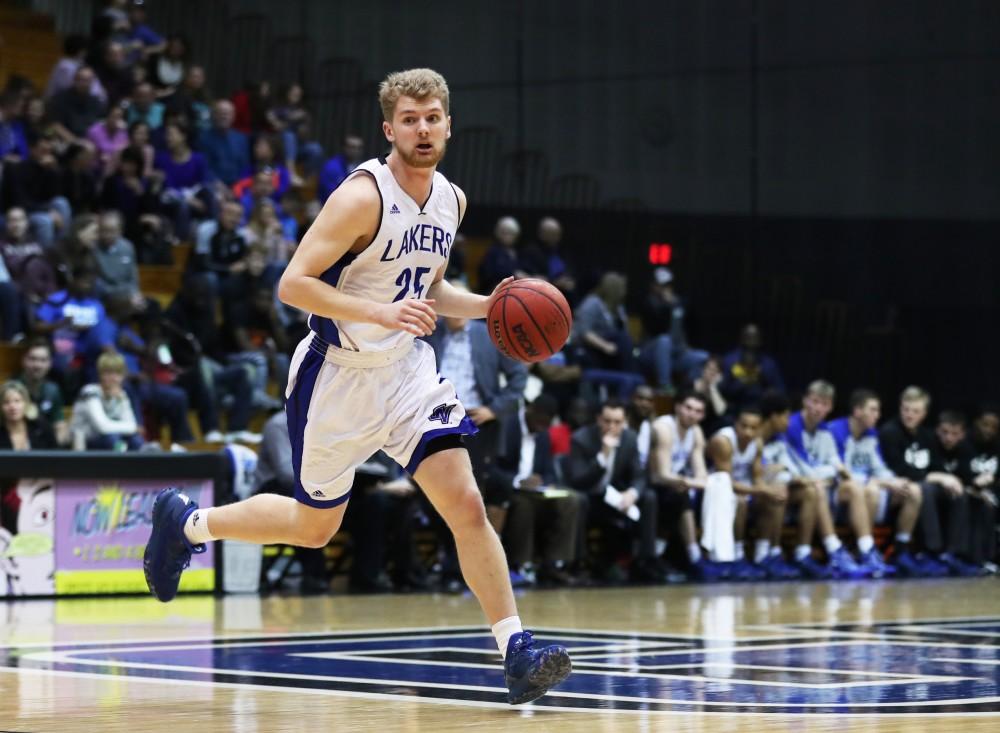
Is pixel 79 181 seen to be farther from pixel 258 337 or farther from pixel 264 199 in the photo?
pixel 258 337

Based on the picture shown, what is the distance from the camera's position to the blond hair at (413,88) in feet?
16.8

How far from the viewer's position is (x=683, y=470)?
12.8 m

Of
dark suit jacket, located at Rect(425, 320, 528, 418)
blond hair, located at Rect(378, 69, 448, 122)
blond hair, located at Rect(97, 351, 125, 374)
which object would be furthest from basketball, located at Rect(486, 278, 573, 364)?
blond hair, located at Rect(97, 351, 125, 374)

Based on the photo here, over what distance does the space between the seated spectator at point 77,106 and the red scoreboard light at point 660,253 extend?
21.4ft

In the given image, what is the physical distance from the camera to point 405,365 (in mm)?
5363

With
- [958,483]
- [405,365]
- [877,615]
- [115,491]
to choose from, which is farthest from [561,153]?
[405,365]

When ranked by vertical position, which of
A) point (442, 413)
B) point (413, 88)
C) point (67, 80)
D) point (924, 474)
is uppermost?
point (67, 80)

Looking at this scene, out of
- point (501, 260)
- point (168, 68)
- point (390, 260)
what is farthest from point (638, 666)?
point (168, 68)

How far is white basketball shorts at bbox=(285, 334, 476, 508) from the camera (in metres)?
5.29

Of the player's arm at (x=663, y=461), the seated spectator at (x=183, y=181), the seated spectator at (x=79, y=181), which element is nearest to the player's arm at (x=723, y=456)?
the player's arm at (x=663, y=461)

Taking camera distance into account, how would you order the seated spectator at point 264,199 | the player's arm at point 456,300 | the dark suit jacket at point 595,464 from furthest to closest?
the seated spectator at point 264,199 < the dark suit jacket at point 595,464 < the player's arm at point 456,300

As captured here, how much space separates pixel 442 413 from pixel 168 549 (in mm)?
1156

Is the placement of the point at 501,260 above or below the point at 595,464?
above

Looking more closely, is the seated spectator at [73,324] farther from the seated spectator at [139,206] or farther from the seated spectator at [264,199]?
the seated spectator at [264,199]
